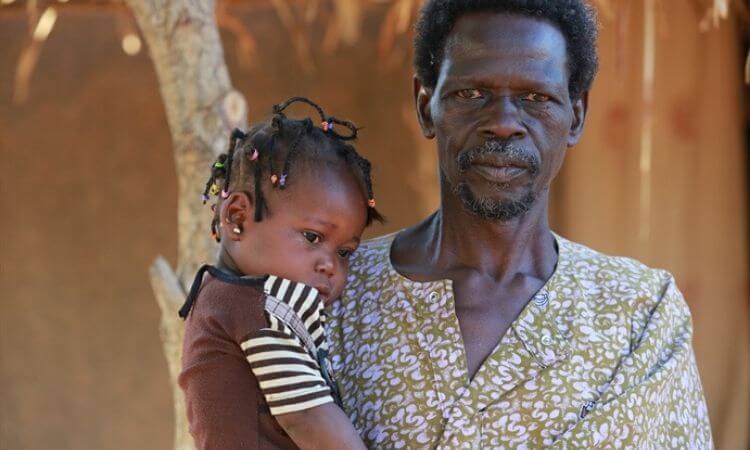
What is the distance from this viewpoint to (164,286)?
10.3 ft

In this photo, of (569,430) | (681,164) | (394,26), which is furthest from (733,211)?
(569,430)

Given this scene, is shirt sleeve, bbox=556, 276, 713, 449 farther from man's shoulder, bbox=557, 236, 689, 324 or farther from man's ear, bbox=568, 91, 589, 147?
man's ear, bbox=568, 91, 589, 147

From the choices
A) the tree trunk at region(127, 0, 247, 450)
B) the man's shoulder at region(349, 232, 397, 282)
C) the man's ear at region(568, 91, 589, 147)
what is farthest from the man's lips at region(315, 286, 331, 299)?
the tree trunk at region(127, 0, 247, 450)

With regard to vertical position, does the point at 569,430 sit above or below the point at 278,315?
below

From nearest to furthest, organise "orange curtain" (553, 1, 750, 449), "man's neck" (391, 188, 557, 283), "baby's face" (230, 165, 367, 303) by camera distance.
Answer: "baby's face" (230, 165, 367, 303), "man's neck" (391, 188, 557, 283), "orange curtain" (553, 1, 750, 449)

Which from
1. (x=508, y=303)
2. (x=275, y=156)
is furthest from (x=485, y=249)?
(x=275, y=156)

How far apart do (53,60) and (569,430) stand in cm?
331

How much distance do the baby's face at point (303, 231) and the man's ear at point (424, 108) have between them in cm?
37

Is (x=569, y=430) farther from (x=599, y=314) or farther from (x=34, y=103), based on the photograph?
(x=34, y=103)

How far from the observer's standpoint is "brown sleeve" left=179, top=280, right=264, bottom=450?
7.33ft

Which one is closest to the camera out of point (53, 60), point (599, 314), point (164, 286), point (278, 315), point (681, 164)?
point (278, 315)

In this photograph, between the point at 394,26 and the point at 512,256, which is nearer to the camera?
the point at 512,256

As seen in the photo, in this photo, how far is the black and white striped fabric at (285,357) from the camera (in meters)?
2.19

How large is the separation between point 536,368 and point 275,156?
0.65 m
